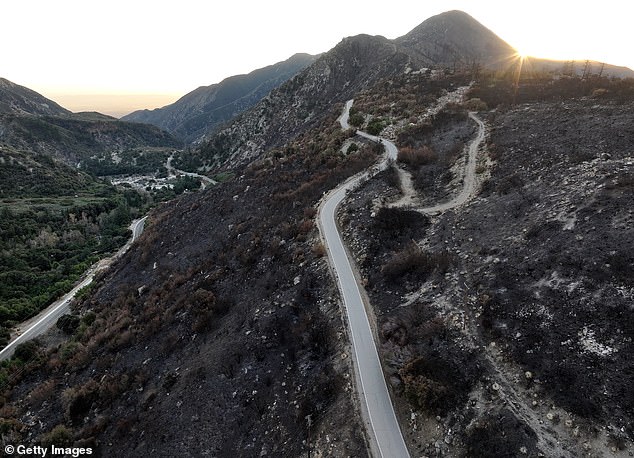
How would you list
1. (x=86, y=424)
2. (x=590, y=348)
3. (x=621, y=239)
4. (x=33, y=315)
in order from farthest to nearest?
(x=33, y=315)
(x=86, y=424)
(x=621, y=239)
(x=590, y=348)

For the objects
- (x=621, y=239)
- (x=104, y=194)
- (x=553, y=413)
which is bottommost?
(x=104, y=194)

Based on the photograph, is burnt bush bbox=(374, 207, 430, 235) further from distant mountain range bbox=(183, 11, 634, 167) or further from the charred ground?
distant mountain range bbox=(183, 11, 634, 167)

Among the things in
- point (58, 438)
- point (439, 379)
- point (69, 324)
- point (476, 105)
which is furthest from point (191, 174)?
point (439, 379)

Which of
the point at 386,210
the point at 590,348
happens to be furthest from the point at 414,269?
the point at 590,348

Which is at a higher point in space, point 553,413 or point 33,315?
point 553,413

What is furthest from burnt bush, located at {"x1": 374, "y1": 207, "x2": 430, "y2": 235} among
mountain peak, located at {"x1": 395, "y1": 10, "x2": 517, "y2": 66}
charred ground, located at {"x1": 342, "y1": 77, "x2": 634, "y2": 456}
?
mountain peak, located at {"x1": 395, "y1": 10, "x2": 517, "y2": 66}

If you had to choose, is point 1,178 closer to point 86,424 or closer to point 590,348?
point 86,424

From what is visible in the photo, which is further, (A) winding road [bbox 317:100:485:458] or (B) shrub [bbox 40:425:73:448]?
(B) shrub [bbox 40:425:73:448]

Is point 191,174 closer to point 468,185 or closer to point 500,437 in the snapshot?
point 468,185
